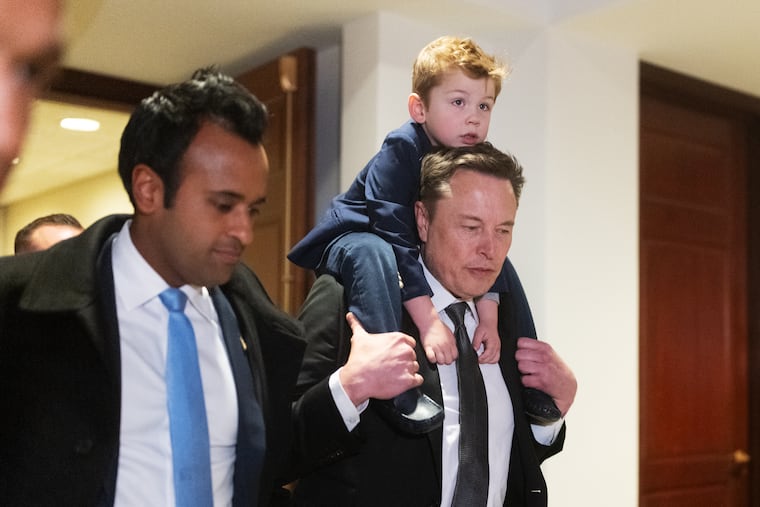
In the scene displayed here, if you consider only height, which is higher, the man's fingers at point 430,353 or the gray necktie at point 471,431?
the man's fingers at point 430,353

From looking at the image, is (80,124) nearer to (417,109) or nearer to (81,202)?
(81,202)

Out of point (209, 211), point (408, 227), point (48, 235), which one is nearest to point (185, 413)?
point (209, 211)

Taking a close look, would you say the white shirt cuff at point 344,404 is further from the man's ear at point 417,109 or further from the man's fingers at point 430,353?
the man's ear at point 417,109

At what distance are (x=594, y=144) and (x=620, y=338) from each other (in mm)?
776

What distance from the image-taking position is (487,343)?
5.20 feet

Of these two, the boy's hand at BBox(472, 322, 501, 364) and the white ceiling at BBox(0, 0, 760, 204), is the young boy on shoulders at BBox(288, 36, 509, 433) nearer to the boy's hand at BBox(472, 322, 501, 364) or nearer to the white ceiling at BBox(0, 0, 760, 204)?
the boy's hand at BBox(472, 322, 501, 364)

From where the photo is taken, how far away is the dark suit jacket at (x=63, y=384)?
100cm

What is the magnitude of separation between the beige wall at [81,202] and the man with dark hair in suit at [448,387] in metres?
4.25

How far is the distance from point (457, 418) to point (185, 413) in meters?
0.57

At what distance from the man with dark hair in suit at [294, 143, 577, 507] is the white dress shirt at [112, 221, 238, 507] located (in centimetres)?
23

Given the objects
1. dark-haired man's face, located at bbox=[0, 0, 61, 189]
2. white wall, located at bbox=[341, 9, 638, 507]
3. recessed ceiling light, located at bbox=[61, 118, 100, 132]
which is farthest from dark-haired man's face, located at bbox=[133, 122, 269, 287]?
recessed ceiling light, located at bbox=[61, 118, 100, 132]

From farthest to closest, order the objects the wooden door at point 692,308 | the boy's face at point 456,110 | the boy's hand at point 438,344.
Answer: the wooden door at point 692,308 < the boy's face at point 456,110 < the boy's hand at point 438,344

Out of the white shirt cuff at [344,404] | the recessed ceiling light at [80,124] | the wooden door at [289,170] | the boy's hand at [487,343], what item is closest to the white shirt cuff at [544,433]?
the boy's hand at [487,343]

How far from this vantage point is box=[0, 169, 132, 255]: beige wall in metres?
6.02
